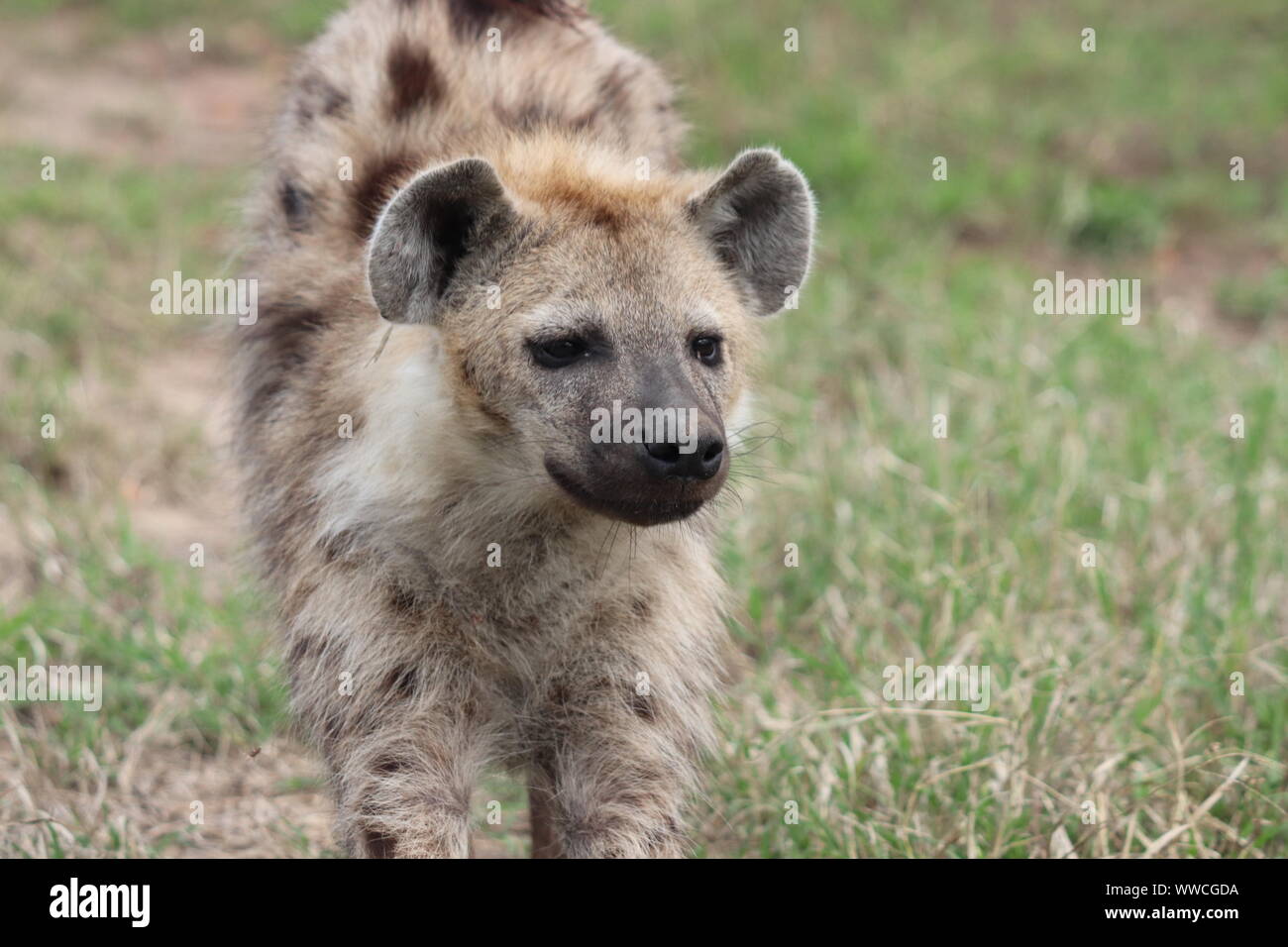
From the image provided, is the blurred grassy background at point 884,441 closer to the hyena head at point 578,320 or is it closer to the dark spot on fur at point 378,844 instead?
the dark spot on fur at point 378,844

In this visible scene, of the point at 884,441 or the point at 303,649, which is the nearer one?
the point at 303,649

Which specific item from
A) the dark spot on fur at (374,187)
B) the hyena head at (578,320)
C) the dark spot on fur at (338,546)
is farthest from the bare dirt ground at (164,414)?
the hyena head at (578,320)

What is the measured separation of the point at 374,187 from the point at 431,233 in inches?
21.4

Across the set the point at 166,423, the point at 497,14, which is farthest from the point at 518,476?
the point at 166,423

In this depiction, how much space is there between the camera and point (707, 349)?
3.28 metres

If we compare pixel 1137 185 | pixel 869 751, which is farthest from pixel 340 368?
pixel 1137 185

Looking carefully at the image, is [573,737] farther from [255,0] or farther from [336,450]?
[255,0]

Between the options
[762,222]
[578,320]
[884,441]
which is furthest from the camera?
[884,441]

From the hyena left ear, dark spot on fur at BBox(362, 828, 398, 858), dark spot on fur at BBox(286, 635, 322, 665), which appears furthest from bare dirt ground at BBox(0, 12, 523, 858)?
the hyena left ear

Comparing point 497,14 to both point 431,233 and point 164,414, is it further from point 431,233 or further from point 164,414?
point 164,414

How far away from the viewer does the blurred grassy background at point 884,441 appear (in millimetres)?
3885

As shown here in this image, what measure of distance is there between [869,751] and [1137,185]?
4.73 metres

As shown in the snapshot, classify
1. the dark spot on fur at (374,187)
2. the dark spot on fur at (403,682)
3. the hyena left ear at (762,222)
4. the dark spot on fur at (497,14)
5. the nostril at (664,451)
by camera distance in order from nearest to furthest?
the nostril at (664,451)
the dark spot on fur at (403,682)
the hyena left ear at (762,222)
the dark spot on fur at (374,187)
the dark spot on fur at (497,14)

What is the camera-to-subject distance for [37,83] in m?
8.69
